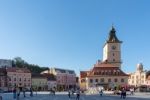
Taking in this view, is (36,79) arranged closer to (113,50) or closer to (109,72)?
(113,50)

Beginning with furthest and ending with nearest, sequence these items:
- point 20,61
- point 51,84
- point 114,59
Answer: point 20,61 < point 51,84 < point 114,59

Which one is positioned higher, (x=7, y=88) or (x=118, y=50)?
(x=118, y=50)

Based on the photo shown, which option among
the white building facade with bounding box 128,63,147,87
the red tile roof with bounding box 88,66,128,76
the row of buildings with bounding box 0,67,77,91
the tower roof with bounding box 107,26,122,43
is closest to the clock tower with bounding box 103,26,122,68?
the tower roof with bounding box 107,26,122,43

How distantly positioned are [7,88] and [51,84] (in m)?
31.5

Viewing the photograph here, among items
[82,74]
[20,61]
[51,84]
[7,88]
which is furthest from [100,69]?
[20,61]

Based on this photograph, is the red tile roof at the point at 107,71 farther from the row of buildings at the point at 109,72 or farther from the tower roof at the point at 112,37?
the tower roof at the point at 112,37

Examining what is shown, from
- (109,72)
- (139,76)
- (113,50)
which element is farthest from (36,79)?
(139,76)

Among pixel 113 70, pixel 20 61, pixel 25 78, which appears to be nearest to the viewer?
pixel 113 70

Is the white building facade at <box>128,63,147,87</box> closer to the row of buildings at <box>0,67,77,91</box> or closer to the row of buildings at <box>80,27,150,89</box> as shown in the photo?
the row of buildings at <box>0,67,77,91</box>

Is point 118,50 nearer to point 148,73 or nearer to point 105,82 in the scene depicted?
point 105,82

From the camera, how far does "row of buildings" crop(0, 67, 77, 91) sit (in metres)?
146

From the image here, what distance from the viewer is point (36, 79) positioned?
538 feet

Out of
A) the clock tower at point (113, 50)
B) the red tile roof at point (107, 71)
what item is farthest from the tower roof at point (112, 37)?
the red tile roof at point (107, 71)

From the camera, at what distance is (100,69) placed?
132750 millimetres
